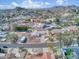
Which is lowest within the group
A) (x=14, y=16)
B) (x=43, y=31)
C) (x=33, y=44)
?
(x=33, y=44)

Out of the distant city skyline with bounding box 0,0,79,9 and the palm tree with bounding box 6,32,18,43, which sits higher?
the distant city skyline with bounding box 0,0,79,9

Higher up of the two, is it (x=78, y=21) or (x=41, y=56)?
(x=78, y=21)

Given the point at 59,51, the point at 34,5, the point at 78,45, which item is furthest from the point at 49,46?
the point at 34,5

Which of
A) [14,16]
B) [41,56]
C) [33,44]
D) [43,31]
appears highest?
[14,16]

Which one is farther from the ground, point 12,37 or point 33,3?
point 33,3

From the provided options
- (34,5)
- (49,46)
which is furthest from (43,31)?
(34,5)

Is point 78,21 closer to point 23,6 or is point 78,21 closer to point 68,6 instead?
point 68,6

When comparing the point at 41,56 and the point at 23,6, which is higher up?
the point at 23,6

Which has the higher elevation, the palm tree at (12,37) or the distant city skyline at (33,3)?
the distant city skyline at (33,3)

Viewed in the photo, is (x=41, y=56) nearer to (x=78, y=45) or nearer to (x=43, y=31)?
(x=43, y=31)
